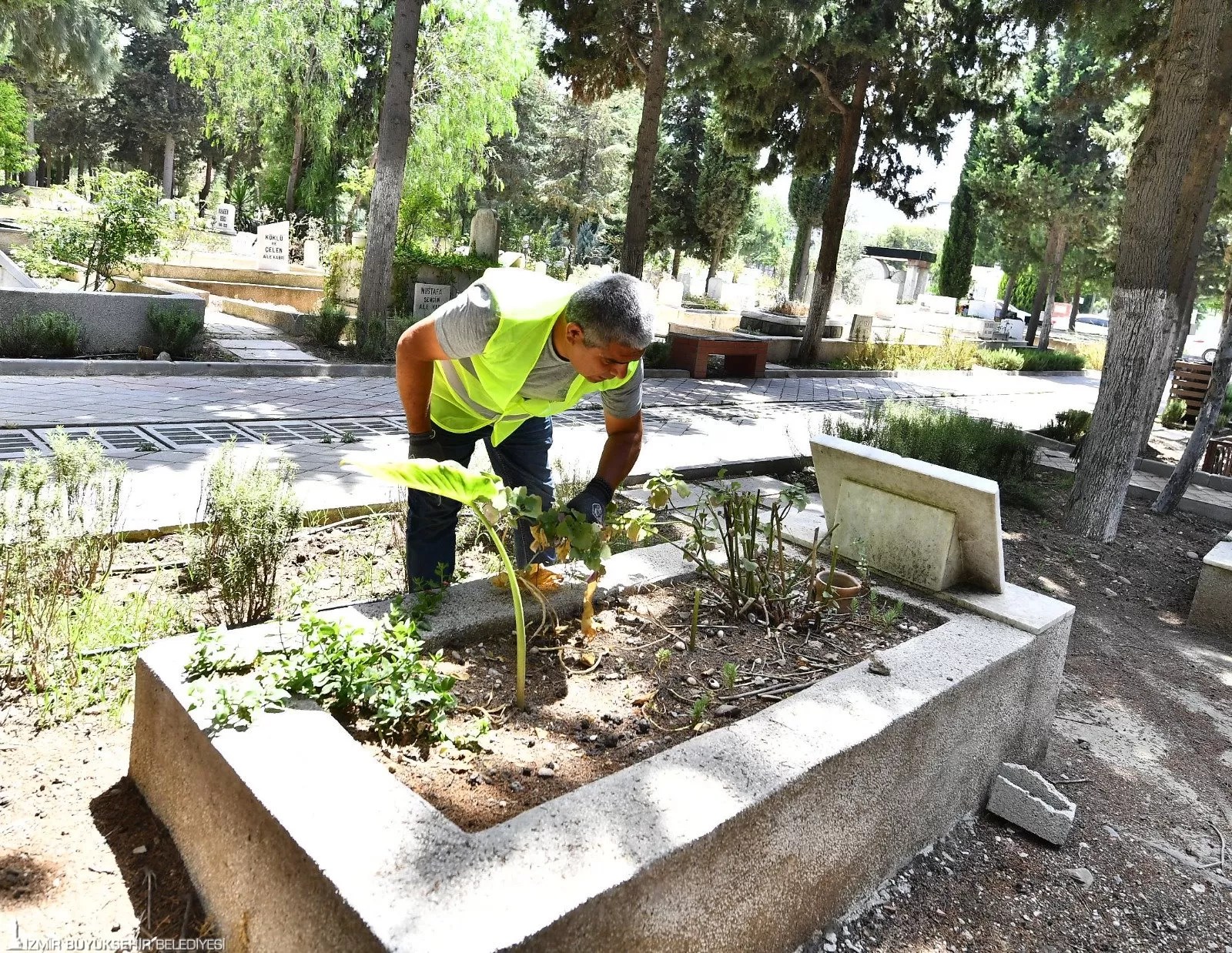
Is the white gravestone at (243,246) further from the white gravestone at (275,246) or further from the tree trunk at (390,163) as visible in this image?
the tree trunk at (390,163)

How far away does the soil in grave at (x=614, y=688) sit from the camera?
227 cm

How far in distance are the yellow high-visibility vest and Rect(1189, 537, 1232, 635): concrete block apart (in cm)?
434

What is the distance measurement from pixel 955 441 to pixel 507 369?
570 centimetres

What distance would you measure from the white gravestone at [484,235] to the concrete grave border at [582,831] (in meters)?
15.1

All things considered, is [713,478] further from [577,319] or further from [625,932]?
[625,932]

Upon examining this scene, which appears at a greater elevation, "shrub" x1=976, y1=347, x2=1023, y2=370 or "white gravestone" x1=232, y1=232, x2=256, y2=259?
"white gravestone" x1=232, y1=232, x2=256, y2=259

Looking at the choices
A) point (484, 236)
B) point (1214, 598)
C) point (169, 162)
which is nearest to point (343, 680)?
point (1214, 598)

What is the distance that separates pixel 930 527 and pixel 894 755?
4.32 ft

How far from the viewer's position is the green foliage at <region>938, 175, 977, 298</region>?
32.8 m

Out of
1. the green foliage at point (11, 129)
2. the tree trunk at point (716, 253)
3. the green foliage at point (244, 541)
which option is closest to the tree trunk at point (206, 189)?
the green foliage at point (11, 129)

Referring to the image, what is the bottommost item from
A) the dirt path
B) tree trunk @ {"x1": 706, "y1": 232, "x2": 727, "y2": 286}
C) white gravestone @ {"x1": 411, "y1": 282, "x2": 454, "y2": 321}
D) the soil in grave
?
the dirt path

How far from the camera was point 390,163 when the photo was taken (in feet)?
36.8

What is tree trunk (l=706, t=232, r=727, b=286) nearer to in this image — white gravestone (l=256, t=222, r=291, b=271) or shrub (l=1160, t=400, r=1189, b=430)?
white gravestone (l=256, t=222, r=291, b=271)

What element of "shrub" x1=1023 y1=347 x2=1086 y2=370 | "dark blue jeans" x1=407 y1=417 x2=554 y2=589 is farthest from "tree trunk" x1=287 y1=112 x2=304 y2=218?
"dark blue jeans" x1=407 y1=417 x2=554 y2=589
